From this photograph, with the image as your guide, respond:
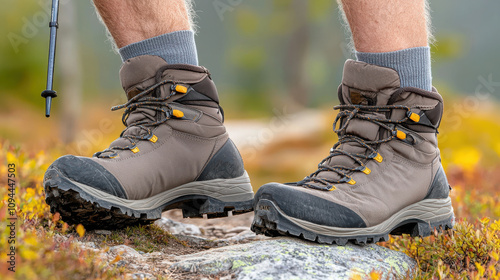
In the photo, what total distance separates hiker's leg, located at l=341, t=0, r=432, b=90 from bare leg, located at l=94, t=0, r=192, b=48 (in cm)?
98

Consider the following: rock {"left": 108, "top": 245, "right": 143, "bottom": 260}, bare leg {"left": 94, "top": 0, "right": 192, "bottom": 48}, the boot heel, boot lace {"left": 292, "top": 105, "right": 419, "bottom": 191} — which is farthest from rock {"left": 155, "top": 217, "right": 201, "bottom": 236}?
the boot heel

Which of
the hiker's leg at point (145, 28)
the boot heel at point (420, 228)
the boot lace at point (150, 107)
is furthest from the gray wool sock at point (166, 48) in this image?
the boot heel at point (420, 228)

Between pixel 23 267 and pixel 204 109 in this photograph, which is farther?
pixel 204 109

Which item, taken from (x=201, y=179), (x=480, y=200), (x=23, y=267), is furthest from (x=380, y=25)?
(x=480, y=200)

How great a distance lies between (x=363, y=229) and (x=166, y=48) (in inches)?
55.6

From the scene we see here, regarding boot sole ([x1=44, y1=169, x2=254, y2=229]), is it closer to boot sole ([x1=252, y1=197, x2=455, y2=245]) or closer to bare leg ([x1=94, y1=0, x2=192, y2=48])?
boot sole ([x1=252, y1=197, x2=455, y2=245])

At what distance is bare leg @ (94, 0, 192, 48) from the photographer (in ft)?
9.06

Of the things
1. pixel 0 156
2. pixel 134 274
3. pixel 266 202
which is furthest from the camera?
pixel 0 156

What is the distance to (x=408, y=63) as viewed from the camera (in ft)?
8.38

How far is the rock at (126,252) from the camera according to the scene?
2.31 meters

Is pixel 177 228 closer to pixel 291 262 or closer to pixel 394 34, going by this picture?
pixel 291 262

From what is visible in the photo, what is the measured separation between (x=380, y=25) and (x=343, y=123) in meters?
0.53

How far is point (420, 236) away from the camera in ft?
8.79

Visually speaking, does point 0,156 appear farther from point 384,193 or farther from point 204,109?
point 384,193
